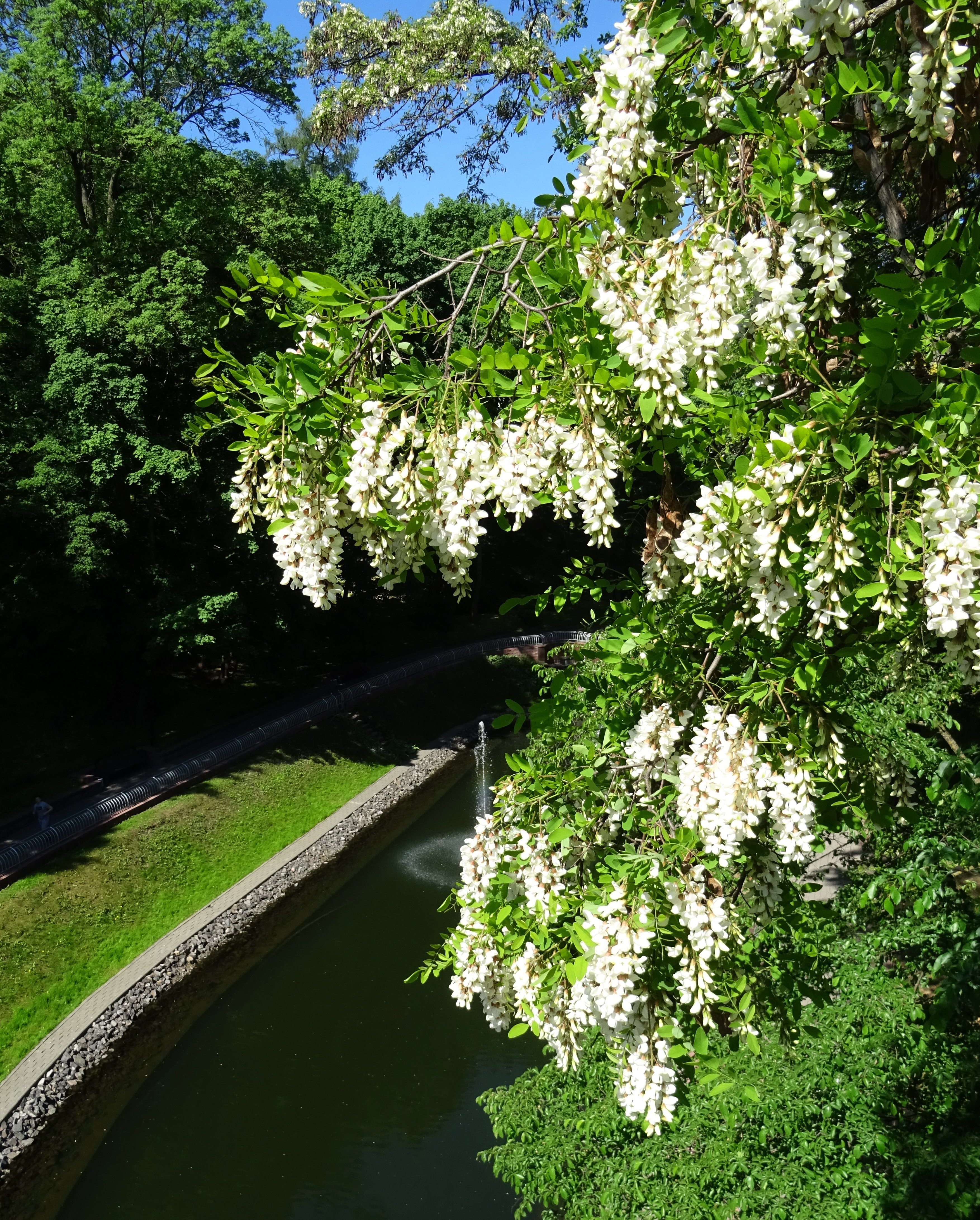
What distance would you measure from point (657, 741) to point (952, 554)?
1402 mm

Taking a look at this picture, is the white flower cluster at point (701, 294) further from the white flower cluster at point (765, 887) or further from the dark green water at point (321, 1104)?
the dark green water at point (321, 1104)

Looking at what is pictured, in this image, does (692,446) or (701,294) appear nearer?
(701,294)

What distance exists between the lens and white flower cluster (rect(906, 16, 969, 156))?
2709 mm

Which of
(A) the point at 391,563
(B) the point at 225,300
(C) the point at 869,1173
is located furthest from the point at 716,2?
(C) the point at 869,1173

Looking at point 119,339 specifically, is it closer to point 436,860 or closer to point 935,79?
point 436,860

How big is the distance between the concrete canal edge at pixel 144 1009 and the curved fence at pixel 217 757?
2374 millimetres

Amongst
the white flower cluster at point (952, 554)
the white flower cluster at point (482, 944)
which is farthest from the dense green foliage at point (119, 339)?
the white flower cluster at point (952, 554)

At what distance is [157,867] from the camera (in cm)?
1573

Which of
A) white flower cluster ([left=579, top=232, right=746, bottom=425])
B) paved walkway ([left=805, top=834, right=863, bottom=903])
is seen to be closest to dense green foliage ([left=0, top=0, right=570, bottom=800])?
paved walkway ([left=805, top=834, right=863, bottom=903])

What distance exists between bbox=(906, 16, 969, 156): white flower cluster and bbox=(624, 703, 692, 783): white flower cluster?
2044mm

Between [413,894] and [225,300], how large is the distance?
14322 millimetres

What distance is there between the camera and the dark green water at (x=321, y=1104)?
9.94 metres

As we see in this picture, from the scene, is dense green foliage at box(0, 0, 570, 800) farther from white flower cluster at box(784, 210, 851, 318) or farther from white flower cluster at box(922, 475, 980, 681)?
white flower cluster at box(922, 475, 980, 681)

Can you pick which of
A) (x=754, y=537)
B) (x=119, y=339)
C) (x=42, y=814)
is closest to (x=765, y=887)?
(x=754, y=537)
